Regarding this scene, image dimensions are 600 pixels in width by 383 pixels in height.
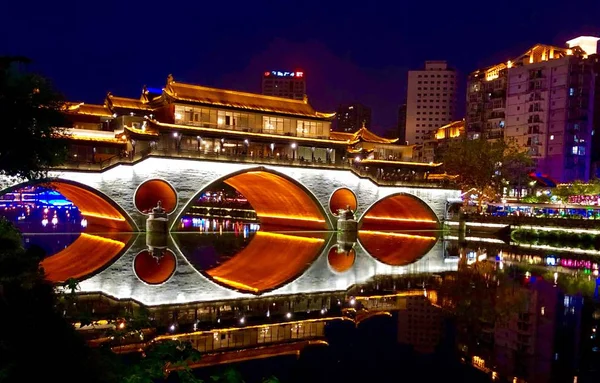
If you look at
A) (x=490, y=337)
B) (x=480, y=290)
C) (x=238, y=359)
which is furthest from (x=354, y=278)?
(x=238, y=359)

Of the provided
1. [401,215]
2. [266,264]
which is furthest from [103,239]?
[401,215]

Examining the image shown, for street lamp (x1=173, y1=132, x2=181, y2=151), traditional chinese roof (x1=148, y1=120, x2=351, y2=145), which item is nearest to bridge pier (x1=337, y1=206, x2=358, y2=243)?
traditional chinese roof (x1=148, y1=120, x2=351, y2=145)

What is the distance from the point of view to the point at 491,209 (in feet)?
205

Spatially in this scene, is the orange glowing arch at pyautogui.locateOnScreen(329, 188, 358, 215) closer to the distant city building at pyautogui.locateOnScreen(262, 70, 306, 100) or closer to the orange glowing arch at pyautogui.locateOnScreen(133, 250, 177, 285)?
the orange glowing arch at pyautogui.locateOnScreen(133, 250, 177, 285)

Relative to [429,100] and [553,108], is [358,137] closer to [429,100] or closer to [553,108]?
[553,108]

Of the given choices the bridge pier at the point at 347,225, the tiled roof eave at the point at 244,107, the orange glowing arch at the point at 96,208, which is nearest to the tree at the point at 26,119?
the orange glowing arch at the point at 96,208

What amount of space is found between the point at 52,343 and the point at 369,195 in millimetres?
40544

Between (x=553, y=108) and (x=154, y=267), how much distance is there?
62642 mm

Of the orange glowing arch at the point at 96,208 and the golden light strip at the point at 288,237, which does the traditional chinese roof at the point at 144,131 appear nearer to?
the orange glowing arch at the point at 96,208

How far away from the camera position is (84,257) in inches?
1030

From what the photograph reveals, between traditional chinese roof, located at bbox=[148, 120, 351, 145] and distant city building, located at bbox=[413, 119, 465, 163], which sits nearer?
traditional chinese roof, located at bbox=[148, 120, 351, 145]

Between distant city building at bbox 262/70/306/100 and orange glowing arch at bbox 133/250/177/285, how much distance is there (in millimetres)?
130557

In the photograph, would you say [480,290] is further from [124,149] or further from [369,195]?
[124,149]

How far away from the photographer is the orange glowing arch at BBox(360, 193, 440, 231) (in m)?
50.9
